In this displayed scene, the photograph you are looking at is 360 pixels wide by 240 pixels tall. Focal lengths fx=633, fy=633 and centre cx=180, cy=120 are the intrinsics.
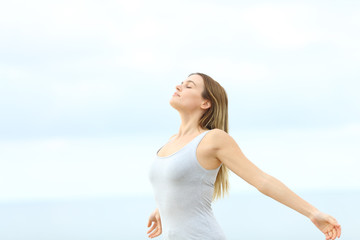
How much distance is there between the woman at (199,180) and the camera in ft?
13.3

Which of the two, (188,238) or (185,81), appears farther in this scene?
(185,81)

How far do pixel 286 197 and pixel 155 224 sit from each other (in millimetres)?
1437

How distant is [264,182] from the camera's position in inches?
162

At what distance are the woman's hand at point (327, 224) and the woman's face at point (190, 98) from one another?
3.64ft

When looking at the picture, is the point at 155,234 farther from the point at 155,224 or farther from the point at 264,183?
the point at 264,183

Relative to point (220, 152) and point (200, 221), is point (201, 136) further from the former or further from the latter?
point (200, 221)

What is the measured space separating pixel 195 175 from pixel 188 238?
42 cm

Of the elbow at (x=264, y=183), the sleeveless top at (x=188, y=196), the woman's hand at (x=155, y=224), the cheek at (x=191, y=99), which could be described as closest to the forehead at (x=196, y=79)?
the cheek at (x=191, y=99)

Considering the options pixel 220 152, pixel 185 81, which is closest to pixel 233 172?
pixel 220 152

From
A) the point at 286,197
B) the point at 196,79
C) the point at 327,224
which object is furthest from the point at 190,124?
the point at 327,224

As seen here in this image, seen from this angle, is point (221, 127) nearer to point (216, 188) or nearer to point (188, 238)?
point (216, 188)

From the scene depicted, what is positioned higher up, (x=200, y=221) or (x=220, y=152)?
(x=220, y=152)

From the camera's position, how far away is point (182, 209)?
425 centimetres

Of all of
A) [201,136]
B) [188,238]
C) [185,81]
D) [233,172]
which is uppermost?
[185,81]
